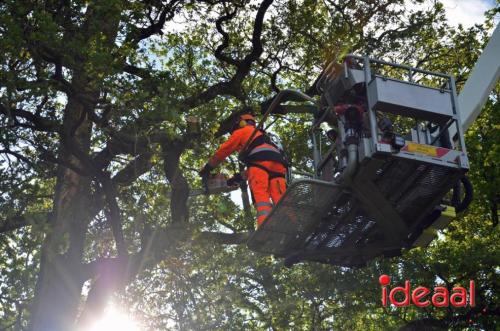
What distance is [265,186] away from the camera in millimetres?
9539

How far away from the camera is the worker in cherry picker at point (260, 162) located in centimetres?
956

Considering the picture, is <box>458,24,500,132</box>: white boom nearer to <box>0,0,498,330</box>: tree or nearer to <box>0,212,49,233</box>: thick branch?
<box>0,0,498,330</box>: tree

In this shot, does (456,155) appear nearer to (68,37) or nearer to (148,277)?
(68,37)

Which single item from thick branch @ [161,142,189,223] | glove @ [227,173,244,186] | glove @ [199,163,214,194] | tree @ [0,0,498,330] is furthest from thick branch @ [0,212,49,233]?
glove @ [227,173,244,186]

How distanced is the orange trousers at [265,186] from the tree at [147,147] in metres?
1.46

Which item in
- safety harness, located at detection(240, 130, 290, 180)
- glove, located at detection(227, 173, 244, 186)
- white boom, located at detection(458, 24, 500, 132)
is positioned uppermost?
white boom, located at detection(458, 24, 500, 132)

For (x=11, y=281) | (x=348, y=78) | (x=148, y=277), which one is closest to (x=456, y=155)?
(x=348, y=78)

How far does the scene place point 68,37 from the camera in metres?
10.8

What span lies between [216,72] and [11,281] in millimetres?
6465

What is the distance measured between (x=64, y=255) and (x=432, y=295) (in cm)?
890

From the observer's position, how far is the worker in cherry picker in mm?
9562

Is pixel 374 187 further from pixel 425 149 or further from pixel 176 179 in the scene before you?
pixel 176 179

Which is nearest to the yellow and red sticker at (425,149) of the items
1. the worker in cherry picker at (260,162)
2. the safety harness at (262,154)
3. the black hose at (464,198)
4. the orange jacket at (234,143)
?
the black hose at (464,198)

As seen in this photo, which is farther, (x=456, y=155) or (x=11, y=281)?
(x=11, y=281)
